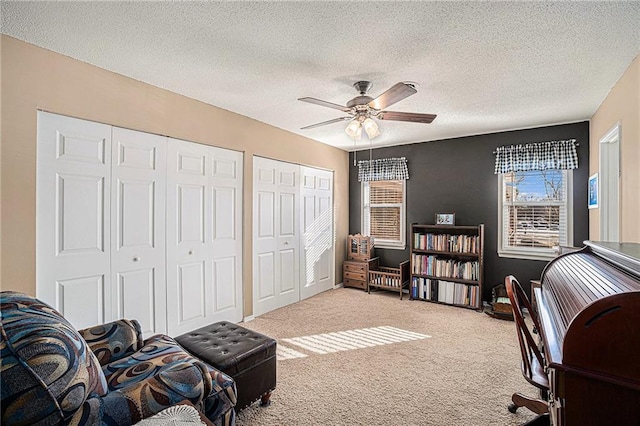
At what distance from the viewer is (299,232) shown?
15.4 feet

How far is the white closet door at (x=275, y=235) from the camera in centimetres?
398

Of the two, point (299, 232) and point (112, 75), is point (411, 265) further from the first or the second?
point (112, 75)

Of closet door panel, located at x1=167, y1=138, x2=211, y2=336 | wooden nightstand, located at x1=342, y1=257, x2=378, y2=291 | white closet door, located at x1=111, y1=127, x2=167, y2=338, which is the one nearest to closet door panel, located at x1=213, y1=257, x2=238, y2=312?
closet door panel, located at x1=167, y1=138, x2=211, y2=336

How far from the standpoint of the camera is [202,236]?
10.9ft

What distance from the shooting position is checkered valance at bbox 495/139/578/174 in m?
3.87

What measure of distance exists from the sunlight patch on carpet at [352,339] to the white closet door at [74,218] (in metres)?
1.77

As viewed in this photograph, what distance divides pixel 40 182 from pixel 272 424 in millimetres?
2273

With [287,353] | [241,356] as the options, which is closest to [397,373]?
[287,353]

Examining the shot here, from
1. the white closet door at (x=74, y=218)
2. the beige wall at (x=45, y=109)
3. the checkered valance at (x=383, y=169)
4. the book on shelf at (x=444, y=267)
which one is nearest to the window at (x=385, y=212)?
the checkered valance at (x=383, y=169)

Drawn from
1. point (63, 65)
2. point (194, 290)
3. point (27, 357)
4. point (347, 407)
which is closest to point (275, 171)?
point (194, 290)

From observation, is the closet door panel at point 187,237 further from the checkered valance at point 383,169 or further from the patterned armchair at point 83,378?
the checkered valance at point 383,169

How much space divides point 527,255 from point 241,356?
3.98 m

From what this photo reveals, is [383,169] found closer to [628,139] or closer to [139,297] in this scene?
[628,139]

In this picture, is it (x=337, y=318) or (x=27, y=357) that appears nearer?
(x=27, y=357)
